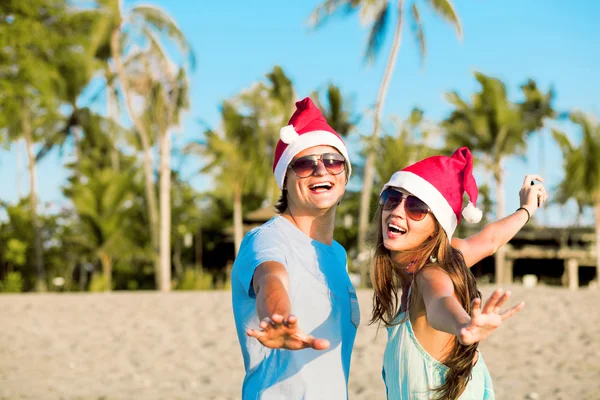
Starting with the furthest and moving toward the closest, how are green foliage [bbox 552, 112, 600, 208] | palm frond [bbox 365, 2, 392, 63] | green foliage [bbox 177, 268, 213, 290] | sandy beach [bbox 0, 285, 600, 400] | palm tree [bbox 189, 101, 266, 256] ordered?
palm tree [bbox 189, 101, 266, 256] < green foliage [bbox 552, 112, 600, 208] < palm frond [bbox 365, 2, 392, 63] < green foliage [bbox 177, 268, 213, 290] < sandy beach [bbox 0, 285, 600, 400]

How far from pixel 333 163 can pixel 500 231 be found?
73 centimetres

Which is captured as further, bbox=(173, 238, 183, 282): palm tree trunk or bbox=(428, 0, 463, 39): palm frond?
bbox=(173, 238, 183, 282): palm tree trunk

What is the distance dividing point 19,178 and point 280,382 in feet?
157

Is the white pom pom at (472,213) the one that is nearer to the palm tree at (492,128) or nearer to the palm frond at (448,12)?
the palm frond at (448,12)

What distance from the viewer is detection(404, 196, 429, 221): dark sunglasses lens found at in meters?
2.39

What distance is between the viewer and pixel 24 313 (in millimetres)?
13336

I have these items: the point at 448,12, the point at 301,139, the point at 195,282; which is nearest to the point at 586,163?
the point at 448,12

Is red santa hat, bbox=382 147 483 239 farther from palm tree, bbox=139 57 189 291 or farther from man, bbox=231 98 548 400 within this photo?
palm tree, bbox=139 57 189 291

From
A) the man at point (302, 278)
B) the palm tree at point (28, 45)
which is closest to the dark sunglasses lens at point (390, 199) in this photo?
the man at point (302, 278)

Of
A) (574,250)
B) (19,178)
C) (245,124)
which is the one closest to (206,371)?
(245,124)

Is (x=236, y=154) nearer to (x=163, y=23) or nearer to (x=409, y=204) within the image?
(x=163, y=23)

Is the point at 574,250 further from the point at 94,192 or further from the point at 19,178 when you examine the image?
the point at 19,178

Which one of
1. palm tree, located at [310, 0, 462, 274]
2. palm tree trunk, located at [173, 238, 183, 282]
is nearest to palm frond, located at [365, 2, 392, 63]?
palm tree, located at [310, 0, 462, 274]

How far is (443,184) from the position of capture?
2459 mm
